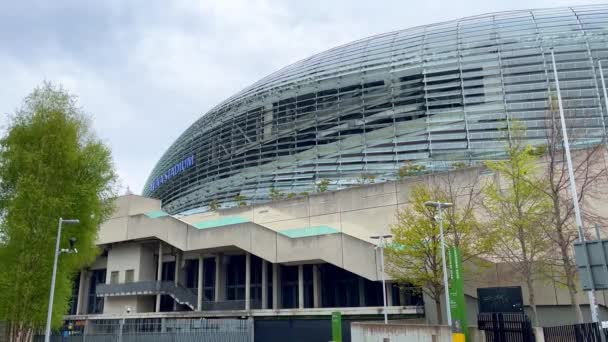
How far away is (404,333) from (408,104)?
27.8m

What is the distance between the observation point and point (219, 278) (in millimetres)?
41531

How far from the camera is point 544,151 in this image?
32.1 meters

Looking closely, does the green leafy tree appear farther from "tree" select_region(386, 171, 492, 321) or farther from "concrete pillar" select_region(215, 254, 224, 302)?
"tree" select_region(386, 171, 492, 321)

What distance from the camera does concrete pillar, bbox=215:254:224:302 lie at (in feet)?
135

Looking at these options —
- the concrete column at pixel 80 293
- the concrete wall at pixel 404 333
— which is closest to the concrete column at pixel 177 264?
the concrete column at pixel 80 293

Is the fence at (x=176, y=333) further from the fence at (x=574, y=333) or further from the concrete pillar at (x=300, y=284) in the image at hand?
the fence at (x=574, y=333)

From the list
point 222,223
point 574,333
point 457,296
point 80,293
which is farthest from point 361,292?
point 80,293

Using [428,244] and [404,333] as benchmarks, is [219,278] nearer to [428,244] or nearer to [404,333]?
[428,244]

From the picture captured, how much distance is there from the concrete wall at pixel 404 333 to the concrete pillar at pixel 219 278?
A: 21.8 metres

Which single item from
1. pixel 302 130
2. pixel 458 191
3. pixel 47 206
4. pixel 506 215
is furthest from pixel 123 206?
pixel 506 215

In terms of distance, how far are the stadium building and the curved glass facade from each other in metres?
0.12

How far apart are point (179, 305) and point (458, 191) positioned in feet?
85.6

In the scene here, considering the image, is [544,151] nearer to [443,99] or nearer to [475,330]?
[443,99]

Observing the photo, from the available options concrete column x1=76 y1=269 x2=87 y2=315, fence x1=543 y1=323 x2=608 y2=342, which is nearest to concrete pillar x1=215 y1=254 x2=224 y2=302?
concrete column x1=76 y1=269 x2=87 y2=315
